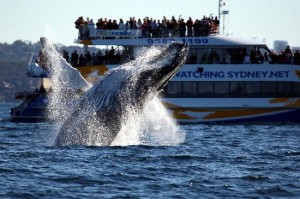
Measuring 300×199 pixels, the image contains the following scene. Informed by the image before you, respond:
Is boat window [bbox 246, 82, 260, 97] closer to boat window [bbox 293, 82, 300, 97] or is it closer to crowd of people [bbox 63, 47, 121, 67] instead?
boat window [bbox 293, 82, 300, 97]

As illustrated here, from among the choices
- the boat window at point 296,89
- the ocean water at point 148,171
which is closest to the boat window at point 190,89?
the boat window at point 296,89

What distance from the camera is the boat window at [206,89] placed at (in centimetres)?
4309

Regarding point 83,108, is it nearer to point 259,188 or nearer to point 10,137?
point 259,188

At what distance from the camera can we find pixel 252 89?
4325cm

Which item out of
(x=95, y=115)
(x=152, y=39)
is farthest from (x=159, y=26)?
(x=95, y=115)

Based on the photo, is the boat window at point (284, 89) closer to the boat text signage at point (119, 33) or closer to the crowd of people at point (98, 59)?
the boat text signage at point (119, 33)

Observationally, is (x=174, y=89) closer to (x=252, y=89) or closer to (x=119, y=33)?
(x=252, y=89)

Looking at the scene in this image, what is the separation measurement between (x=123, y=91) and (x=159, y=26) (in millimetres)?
23157

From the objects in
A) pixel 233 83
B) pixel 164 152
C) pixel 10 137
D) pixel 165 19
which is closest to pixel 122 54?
pixel 165 19

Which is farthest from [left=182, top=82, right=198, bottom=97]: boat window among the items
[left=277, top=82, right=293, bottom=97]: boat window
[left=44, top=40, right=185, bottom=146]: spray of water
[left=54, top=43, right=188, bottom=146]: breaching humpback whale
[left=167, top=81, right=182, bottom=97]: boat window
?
[left=54, top=43, right=188, bottom=146]: breaching humpback whale

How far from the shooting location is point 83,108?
21.4 m

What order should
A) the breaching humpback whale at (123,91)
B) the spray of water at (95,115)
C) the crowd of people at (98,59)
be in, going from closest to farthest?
1. the breaching humpback whale at (123,91)
2. the spray of water at (95,115)
3. the crowd of people at (98,59)

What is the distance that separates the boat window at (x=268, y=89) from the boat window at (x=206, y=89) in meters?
2.29

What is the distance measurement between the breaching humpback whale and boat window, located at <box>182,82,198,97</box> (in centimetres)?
2168
